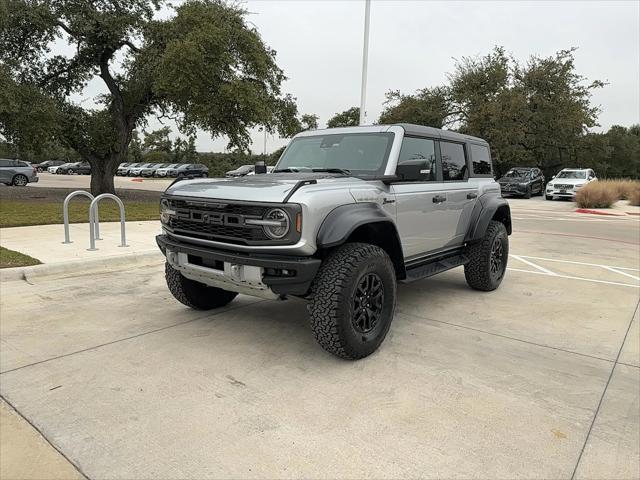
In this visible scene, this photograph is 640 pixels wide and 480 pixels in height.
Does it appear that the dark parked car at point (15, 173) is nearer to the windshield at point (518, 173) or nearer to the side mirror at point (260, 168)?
the side mirror at point (260, 168)

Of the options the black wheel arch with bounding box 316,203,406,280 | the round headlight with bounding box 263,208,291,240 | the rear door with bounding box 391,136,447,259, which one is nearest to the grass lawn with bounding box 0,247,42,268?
the round headlight with bounding box 263,208,291,240

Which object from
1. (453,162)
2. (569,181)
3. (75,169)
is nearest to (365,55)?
(453,162)

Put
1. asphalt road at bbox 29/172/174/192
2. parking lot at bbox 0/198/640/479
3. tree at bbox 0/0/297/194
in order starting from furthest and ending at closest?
1. asphalt road at bbox 29/172/174/192
2. tree at bbox 0/0/297/194
3. parking lot at bbox 0/198/640/479

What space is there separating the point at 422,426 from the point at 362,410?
39cm

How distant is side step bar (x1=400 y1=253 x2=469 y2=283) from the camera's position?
4.58 meters

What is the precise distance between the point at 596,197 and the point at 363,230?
20.7m

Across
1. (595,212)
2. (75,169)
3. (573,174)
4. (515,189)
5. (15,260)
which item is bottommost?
(15,260)

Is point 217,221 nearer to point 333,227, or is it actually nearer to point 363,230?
point 333,227

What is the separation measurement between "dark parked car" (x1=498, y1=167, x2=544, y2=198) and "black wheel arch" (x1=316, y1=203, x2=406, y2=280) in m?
23.9

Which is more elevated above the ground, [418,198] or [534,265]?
[418,198]

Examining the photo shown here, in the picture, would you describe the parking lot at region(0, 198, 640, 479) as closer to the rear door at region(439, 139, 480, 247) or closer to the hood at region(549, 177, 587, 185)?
the rear door at region(439, 139, 480, 247)

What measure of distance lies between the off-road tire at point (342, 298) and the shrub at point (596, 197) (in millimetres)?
20670

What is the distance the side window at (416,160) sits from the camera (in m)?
4.27

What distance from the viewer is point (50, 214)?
1167 cm
